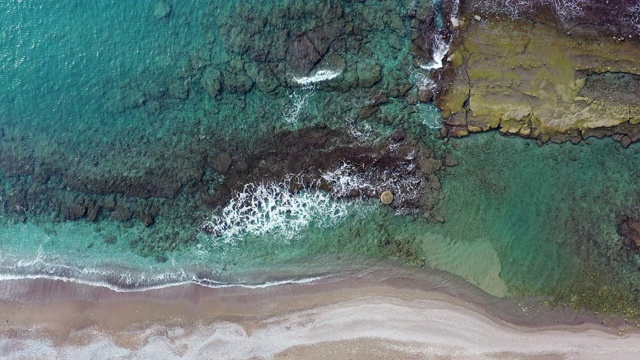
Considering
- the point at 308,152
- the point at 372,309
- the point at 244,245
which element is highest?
the point at 308,152

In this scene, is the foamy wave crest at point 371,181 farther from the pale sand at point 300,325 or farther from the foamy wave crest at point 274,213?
the pale sand at point 300,325

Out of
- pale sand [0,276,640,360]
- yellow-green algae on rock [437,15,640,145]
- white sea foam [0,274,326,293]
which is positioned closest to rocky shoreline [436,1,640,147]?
yellow-green algae on rock [437,15,640,145]

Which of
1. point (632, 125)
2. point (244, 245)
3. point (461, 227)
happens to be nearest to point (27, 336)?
point (244, 245)

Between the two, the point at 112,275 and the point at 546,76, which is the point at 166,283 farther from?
the point at 546,76

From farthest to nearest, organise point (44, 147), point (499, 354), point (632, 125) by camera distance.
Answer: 1. point (44, 147)
2. point (632, 125)
3. point (499, 354)

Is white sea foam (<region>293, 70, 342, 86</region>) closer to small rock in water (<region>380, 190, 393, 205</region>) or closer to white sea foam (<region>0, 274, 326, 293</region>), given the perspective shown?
small rock in water (<region>380, 190, 393, 205</region>)

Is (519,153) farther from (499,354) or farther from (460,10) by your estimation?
(499,354)

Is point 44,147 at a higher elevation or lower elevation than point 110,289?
higher
